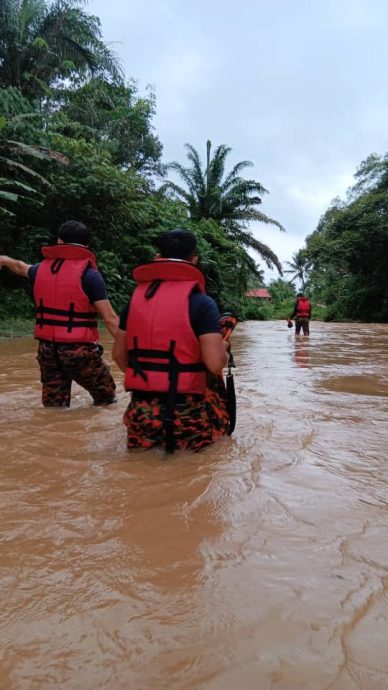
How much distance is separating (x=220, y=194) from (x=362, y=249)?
8114 millimetres

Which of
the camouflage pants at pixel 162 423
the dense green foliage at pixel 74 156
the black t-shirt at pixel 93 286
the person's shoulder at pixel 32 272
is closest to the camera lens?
the camouflage pants at pixel 162 423

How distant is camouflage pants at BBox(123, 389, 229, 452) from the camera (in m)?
2.97

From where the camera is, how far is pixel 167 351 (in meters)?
2.86

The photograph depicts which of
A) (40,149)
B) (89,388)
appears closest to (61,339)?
(89,388)

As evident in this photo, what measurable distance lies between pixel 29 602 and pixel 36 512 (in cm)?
68

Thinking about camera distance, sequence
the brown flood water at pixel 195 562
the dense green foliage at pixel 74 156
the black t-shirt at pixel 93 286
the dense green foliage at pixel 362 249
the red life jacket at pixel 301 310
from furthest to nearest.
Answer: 1. the dense green foliage at pixel 362 249
2. the red life jacket at pixel 301 310
3. the dense green foliage at pixel 74 156
4. the black t-shirt at pixel 93 286
5. the brown flood water at pixel 195 562

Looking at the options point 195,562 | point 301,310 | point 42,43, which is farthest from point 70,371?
point 42,43

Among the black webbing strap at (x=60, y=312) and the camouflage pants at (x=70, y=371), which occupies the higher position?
the black webbing strap at (x=60, y=312)

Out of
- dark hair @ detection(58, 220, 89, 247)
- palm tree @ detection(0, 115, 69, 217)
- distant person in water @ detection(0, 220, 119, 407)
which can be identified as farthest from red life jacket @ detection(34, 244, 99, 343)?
palm tree @ detection(0, 115, 69, 217)

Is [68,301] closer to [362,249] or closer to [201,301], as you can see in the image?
[201,301]

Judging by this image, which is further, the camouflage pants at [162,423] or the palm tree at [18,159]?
the palm tree at [18,159]

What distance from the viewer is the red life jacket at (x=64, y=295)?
3.84 meters

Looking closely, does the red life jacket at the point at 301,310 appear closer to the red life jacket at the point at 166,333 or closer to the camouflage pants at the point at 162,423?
the camouflage pants at the point at 162,423

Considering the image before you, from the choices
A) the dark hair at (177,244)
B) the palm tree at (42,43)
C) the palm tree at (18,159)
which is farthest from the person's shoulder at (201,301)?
the palm tree at (42,43)
